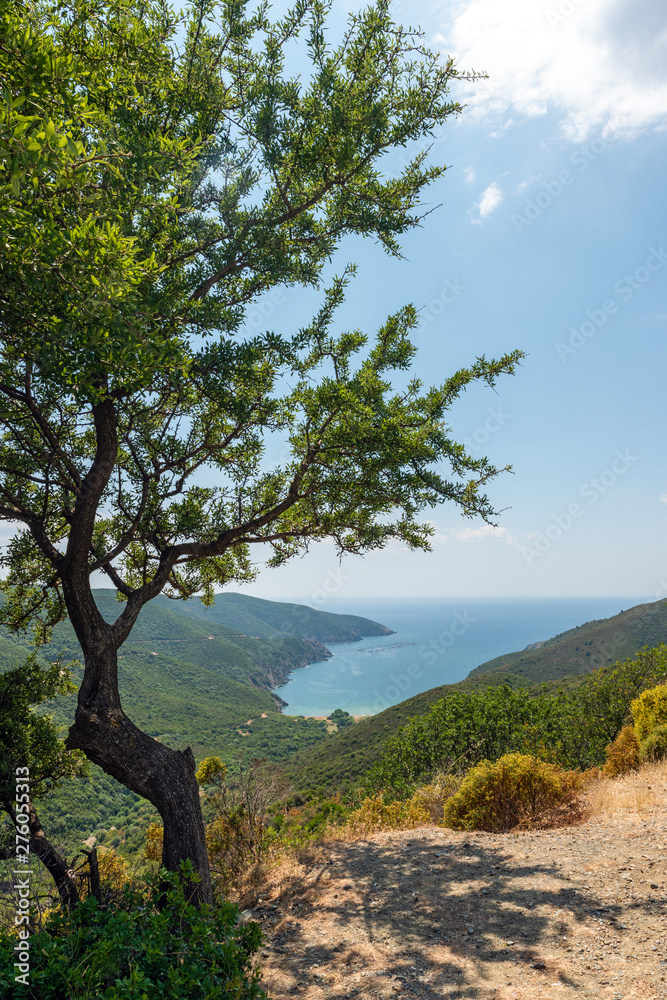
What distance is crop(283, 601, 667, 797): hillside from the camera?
100ft

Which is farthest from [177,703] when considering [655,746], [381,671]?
[381,671]

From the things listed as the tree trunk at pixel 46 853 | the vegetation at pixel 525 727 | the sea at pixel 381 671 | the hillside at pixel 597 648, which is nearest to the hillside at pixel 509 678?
the hillside at pixel 597 648

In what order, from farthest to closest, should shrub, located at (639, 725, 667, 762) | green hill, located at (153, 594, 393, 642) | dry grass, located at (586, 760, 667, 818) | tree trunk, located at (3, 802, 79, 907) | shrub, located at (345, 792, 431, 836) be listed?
green hill, located at (153, 594, 393, 642) < shrub, located at (639, 725, 667, 762) < shrub, located at (345, 792, 431, 836) < dry grass, located at (586, 760, 667, 818) < tree trunk, located at (3, 802, 79, 907)

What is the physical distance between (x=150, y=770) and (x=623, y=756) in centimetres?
712

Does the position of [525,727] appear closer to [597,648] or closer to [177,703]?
[177,703]

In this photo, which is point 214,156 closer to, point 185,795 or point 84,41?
point 84,41

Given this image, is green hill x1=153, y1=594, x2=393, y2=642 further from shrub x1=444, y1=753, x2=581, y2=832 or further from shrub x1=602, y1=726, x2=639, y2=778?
shrub x1=444, y1=753, x2=581, y2=832

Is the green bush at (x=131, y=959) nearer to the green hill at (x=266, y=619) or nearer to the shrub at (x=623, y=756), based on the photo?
the shrub at (x=623, y=756)

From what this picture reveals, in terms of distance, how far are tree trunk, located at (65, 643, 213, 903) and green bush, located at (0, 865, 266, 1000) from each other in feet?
4.91

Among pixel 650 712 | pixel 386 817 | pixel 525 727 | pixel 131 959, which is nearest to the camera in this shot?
pixel 131 959

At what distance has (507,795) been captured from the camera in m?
6.30

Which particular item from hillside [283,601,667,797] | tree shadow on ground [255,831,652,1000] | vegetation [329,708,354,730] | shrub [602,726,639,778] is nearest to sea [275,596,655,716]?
vegetation [329,708,354,730]

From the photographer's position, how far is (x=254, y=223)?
4.97 metres

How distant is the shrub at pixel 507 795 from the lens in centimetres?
617
